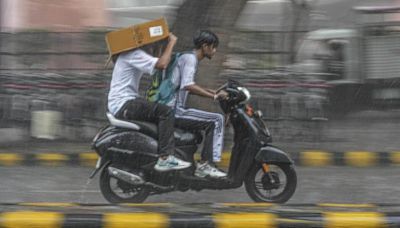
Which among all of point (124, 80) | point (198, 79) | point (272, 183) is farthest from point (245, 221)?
point (198, 79)

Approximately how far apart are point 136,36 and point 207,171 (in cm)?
125

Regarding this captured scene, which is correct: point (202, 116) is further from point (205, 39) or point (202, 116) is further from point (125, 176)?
point (125, 176)

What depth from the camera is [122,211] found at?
523cm

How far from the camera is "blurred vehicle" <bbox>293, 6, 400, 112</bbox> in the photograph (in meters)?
11.2

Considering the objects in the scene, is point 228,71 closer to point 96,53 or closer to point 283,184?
point 96,53

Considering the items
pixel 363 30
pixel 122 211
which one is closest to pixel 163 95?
pixel 122 211

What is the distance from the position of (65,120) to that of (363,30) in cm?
506

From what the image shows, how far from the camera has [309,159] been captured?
837 cm

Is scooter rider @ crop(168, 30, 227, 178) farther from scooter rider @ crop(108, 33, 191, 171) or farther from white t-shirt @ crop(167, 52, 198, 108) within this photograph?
scooter rider @ crop(108, 33, 191, 171)

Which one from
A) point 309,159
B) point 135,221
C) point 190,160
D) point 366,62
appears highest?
point 135,221

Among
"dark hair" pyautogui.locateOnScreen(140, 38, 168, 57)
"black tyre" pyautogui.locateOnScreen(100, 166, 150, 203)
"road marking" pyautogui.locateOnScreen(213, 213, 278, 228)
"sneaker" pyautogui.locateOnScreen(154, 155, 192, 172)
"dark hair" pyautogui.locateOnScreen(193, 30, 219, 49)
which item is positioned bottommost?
"black tyre" pyautogui.locateOnScreen(100, 166, 150, 203)

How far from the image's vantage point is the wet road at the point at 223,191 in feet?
21.5

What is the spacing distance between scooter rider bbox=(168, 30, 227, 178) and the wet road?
0.60 m

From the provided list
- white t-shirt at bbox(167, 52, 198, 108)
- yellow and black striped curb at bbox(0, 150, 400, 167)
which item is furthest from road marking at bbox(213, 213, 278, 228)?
yellow and black striped curb at bbox(0, 150, 400, 167)
